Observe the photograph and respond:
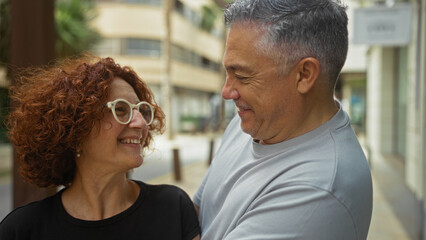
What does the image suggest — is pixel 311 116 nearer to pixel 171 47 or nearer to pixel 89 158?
pixel 89 158

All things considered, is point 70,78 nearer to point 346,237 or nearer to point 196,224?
point 196,224

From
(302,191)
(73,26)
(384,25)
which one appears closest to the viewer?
(302,191)

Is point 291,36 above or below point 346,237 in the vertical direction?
above

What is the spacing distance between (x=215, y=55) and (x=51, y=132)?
42.2 m

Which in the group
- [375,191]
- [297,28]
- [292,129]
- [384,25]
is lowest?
Answer: [375,191]

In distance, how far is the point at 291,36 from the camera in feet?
4.74

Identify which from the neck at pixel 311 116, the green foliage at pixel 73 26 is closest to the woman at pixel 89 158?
the neck at pixel 311 116

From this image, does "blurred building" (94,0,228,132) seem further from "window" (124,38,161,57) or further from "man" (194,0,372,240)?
"man" (194,0,372,240)

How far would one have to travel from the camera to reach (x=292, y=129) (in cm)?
154

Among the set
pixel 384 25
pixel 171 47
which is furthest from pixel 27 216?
pixel 171 47

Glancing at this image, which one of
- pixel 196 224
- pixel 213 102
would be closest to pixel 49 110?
pixel 196 224

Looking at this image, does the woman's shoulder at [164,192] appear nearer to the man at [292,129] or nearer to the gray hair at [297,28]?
the man at [292,129]

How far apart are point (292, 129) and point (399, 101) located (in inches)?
419

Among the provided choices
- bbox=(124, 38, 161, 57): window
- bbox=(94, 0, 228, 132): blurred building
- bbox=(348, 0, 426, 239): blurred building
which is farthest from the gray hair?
bbox=(124, 38, 161, 57): window
